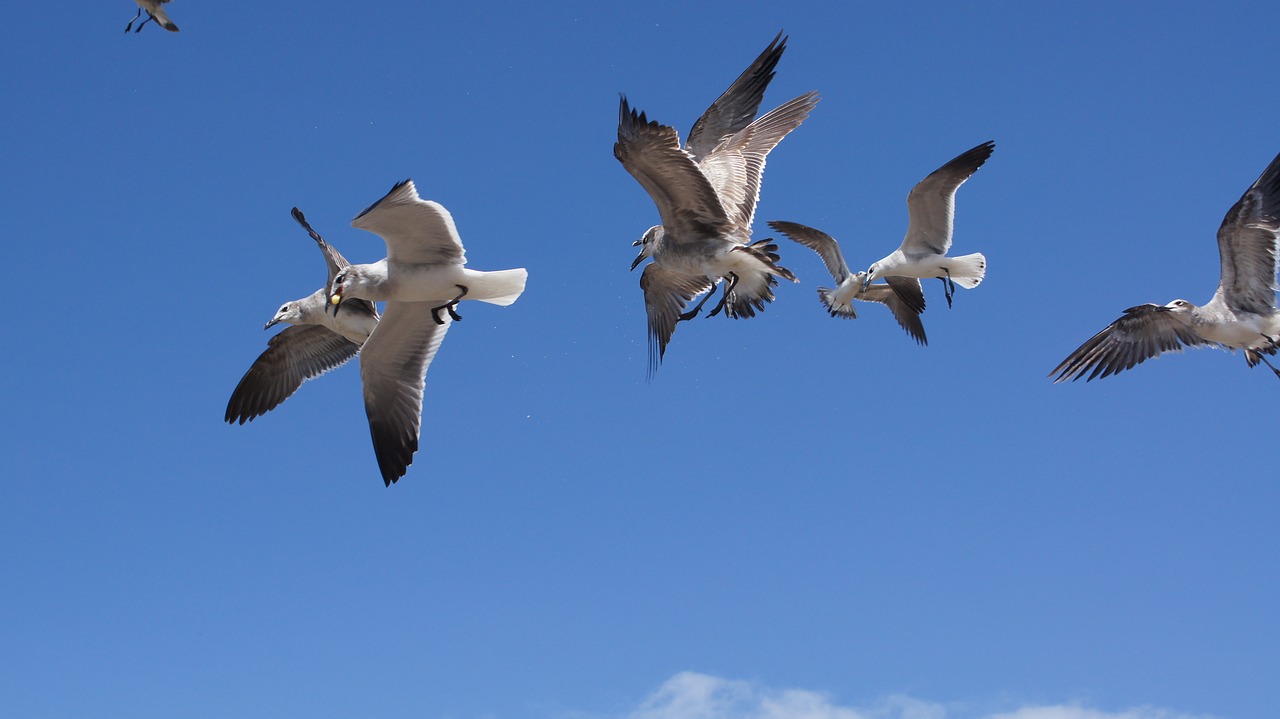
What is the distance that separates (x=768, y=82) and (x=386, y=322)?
5.11 m

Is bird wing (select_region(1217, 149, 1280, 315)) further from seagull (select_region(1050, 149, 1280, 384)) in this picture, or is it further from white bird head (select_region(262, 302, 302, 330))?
white bird head (select_region(262, 302, 302, 330))

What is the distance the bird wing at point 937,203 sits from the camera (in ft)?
46.8

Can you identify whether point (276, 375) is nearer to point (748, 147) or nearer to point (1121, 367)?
point (748, 147)

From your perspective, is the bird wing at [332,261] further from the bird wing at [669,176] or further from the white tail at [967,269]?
the white tail at [967,269]

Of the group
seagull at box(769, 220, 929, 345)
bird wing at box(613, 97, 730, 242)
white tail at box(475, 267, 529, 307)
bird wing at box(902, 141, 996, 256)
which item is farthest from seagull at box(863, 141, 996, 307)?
white tail at box(475, 267, 529, 307)

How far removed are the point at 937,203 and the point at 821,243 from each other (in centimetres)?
250

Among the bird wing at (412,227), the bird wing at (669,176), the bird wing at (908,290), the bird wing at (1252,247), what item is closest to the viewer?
the bird wing at (412,227)

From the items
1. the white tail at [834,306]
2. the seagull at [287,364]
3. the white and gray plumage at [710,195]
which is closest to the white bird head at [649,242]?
the white and gray plumage at [710,195]

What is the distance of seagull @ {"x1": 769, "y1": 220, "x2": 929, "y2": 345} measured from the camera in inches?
632

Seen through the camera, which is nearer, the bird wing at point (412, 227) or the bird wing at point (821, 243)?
the bird wing at point (412, 227)

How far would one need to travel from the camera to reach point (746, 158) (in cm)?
1391

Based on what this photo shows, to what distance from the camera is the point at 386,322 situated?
11.9m

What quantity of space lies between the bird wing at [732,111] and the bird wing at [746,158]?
0.13m

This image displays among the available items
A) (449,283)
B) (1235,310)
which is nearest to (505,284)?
Answer: (449,283)
